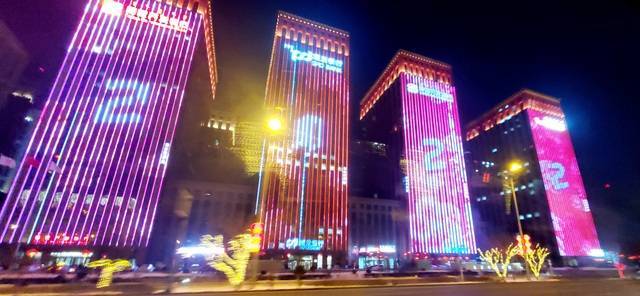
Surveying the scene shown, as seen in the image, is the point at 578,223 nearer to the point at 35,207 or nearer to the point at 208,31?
the point at 208,31

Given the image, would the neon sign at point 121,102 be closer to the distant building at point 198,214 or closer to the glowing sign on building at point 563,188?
the distant building at point 198,214

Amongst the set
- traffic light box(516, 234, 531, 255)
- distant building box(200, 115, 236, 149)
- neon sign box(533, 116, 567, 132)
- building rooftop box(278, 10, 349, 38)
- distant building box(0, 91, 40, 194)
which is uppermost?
building rooftop box(278, 10, 349, 38)

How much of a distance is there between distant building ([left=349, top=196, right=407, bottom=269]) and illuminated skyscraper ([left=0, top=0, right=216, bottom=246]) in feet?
165

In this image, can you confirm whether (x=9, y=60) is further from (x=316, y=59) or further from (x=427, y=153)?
(x=427, y=153)

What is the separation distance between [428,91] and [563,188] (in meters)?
53.2

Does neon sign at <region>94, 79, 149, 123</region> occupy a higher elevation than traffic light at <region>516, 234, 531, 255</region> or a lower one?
A: higher

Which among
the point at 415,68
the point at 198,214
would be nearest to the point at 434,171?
the point at 415,68

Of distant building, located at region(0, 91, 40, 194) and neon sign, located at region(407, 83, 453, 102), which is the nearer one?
distant building, located at region(0, 91, 40, 194)

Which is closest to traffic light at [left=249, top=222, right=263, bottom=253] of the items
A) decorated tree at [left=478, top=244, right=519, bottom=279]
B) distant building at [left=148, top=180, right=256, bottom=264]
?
decorated tree at [left=478, top=244, right=519, bottom=279]

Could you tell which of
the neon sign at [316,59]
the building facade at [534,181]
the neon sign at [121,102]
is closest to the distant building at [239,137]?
the neon sign at [121,102]

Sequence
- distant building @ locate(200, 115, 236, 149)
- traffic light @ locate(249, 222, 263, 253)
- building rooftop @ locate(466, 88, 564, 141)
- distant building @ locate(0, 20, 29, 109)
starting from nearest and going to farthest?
traffic light @ locate(249, 222, 263, 253), distant building @ locate(0, 20, 29, 109), distant building @ locate(200, 115, 236, 149), building rooftop @ locate(466, 88, 564, 141)

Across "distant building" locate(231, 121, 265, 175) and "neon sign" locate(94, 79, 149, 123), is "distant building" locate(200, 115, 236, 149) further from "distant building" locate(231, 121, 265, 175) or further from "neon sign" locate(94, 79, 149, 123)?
"neon sign" locate(94, 79, 149, 123)

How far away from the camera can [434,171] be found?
282ft

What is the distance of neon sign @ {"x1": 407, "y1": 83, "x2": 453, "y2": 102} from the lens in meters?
94.2
